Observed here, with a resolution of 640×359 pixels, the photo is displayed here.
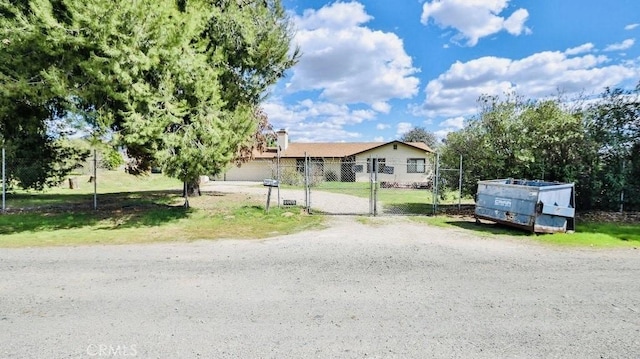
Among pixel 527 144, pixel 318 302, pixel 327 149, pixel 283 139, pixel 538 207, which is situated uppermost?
pixel 283 139

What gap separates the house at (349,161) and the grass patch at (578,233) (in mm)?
19758

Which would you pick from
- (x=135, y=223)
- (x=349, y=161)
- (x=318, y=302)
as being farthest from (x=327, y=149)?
(x=318, y=302)

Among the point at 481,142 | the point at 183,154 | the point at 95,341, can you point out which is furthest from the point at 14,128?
the point at 481,142

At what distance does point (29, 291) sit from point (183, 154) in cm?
572

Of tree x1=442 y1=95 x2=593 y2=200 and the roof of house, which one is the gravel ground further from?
the roof of house

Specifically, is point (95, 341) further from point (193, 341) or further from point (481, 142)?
point (481, 142)

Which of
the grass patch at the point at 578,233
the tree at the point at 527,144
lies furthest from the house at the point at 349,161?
the grass patch at the point at 578,233

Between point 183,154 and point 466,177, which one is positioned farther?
point 466,177

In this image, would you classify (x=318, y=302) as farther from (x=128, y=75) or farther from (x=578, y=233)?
(x=578, y=233)

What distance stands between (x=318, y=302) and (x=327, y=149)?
113 feet

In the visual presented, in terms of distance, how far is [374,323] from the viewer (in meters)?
3.93

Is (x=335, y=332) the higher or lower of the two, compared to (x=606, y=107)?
lower

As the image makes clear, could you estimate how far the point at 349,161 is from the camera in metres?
31.3

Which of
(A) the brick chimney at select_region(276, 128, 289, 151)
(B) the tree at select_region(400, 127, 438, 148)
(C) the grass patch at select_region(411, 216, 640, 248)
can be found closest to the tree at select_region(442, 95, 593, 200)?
(C) the grass patch at select_region(411, 216, 640, 248)
